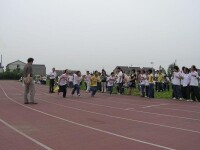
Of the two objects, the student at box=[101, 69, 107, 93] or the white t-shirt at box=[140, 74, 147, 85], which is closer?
the white t-shirt at box=[140, 74, 147, 85]

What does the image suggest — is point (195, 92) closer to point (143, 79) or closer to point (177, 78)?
point (177, 78)

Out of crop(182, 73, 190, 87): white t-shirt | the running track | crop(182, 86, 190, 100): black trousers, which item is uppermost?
crop(182, 73, 190, 87): white t-shirt

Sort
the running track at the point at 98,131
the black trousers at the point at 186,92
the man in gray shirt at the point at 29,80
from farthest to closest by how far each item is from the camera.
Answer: the black trousers at the point at 186,92 → the man in gray shirt at the point at 29,80 → the running track at the point at 98,131

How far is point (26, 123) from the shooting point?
1057 centimetres

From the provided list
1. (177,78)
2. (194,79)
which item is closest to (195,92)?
(194,79)

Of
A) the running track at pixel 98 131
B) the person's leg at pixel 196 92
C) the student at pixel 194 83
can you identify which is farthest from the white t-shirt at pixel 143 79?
the running track at pixel 98 131

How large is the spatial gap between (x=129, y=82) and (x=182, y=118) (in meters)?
12.2

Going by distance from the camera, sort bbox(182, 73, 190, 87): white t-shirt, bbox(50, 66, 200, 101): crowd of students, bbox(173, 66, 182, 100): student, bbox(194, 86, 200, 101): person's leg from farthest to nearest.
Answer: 1. bbox(173, 66, 182, 100): student
2. bbox(182, 73, 190, 87): white t-shirt
3. bbox(50, 66, 200, 101): crowd of students
4. bbox(194, 86, 200, 101): person's leg

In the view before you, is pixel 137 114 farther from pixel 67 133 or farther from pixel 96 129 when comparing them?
pixel 67 133

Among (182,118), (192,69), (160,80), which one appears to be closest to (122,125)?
(182,118)

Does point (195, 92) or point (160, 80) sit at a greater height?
point (160, 80)

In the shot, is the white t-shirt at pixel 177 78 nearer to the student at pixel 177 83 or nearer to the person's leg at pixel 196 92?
the student at pixel 177 83

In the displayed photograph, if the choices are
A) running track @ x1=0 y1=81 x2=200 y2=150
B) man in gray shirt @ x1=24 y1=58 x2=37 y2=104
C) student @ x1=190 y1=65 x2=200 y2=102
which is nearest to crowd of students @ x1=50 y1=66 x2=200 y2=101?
student @ x1=190 y1=65 x2=200 y2=102

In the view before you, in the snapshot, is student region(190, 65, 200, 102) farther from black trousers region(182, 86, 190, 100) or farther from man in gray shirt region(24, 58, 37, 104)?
man in gray shirt region(24, 58, 37, 104)
